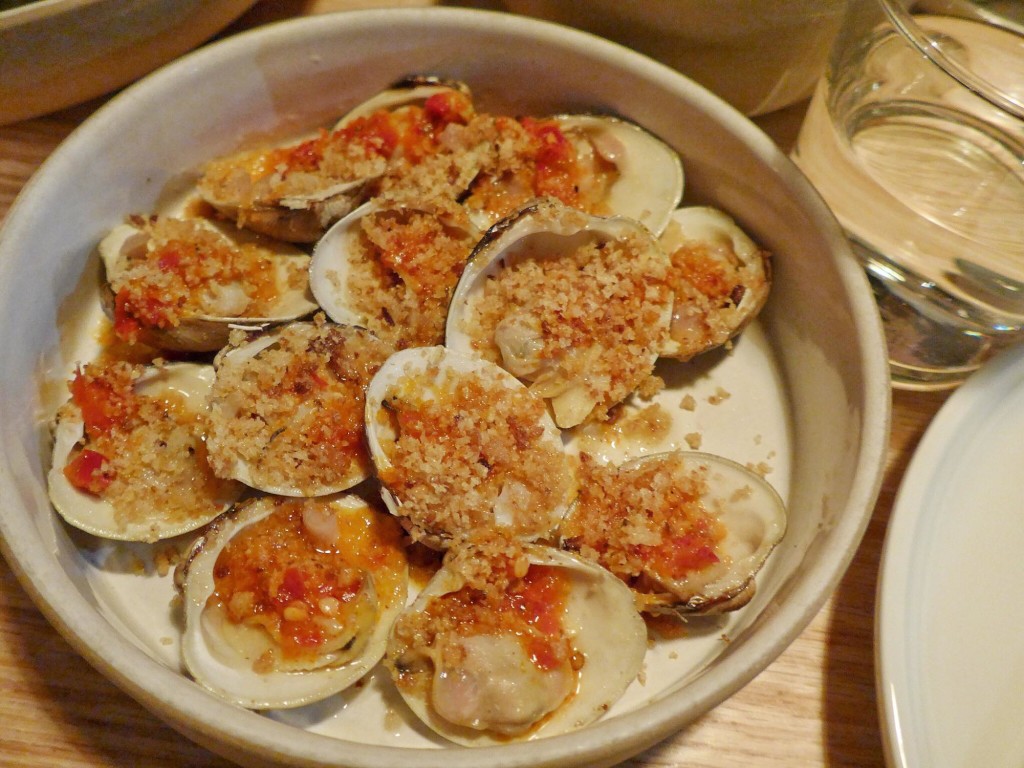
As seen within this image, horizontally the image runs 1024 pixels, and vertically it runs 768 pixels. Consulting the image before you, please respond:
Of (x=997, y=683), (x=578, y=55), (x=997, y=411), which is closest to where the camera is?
(x=997, y=683)

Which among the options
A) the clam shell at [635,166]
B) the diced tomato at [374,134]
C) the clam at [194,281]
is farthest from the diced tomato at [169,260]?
the clam shell at [635,166]

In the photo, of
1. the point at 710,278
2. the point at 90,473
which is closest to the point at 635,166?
the point at 710,278

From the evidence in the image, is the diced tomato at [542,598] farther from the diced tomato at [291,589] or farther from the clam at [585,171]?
the clam at [585,171]

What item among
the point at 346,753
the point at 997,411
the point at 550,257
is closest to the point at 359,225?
the point at 550,257

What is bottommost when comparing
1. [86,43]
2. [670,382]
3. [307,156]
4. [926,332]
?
[670,382]

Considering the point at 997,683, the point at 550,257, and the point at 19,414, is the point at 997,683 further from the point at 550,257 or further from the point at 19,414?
the point at 19,414

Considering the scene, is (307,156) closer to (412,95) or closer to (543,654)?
(412,95)
